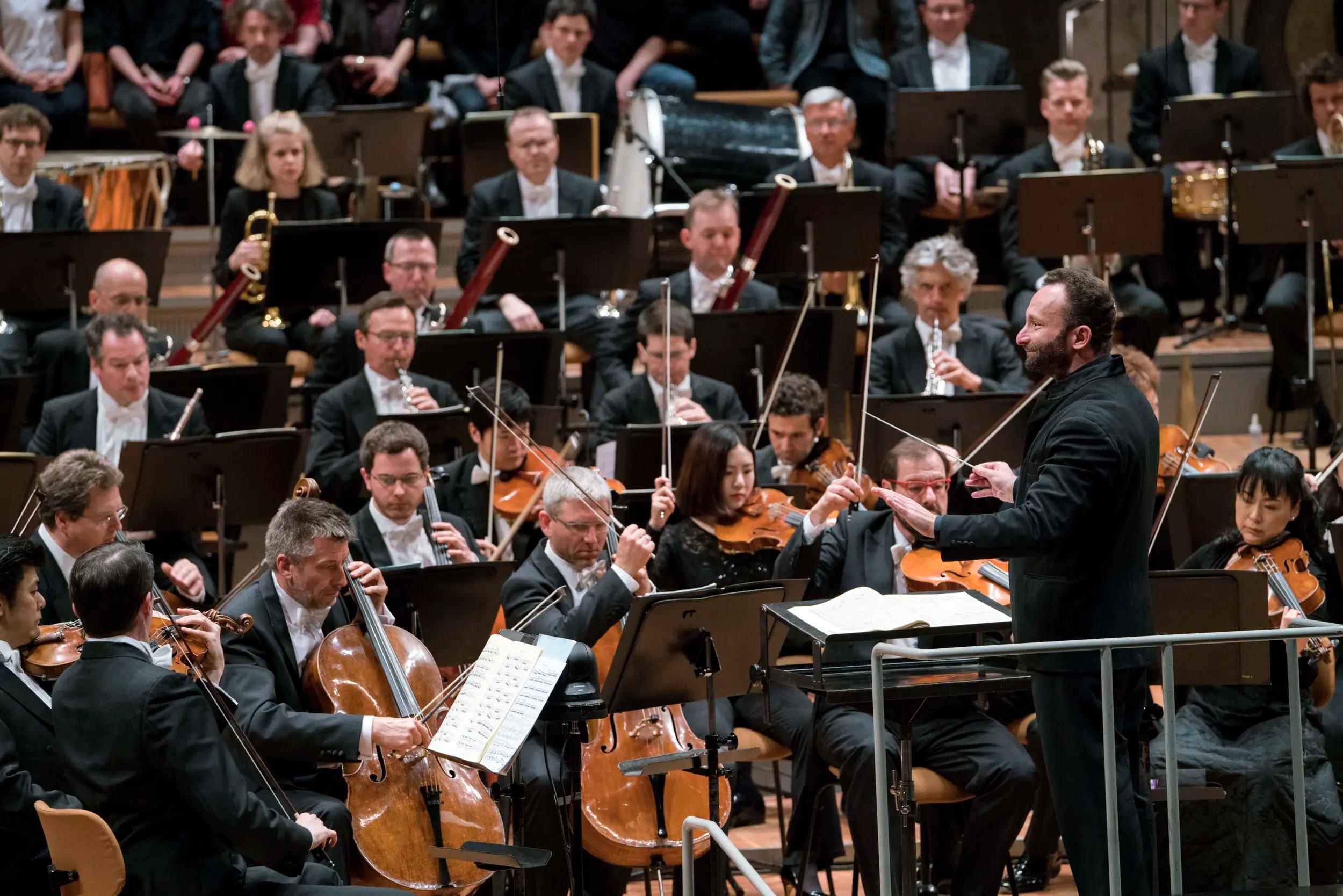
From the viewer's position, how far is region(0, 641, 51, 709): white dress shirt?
3633 mm

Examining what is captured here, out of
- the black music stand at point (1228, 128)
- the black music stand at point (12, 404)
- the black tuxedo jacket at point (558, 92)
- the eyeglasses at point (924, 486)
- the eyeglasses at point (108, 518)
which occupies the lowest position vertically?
the eyeglasses at point (924, 486)

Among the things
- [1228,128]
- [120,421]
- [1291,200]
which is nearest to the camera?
[120,421]

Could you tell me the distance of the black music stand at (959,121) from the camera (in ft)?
23.7

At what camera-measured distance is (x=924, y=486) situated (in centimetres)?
462

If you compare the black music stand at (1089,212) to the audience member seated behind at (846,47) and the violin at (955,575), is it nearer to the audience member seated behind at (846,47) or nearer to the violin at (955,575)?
the audience member seated behind at (846,47)

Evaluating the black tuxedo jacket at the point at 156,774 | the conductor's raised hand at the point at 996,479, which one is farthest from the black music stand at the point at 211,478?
the conductor's raised hand at the point at 996,479

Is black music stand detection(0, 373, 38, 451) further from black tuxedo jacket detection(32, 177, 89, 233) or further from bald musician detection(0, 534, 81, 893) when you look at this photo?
bald musician detection(0, 534, 81, 893)

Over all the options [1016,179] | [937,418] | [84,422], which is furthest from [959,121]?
[84,422]

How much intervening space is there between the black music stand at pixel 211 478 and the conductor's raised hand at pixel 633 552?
1.34 m

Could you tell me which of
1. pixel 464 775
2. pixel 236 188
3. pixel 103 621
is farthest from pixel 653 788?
pixel 236 188

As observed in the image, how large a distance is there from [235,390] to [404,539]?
1198 mm

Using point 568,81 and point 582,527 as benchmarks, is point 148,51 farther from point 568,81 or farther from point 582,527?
point 582,527

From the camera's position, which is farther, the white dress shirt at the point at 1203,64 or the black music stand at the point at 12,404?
the white dress shirt at the point at 1203,64

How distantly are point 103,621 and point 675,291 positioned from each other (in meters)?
3.61
